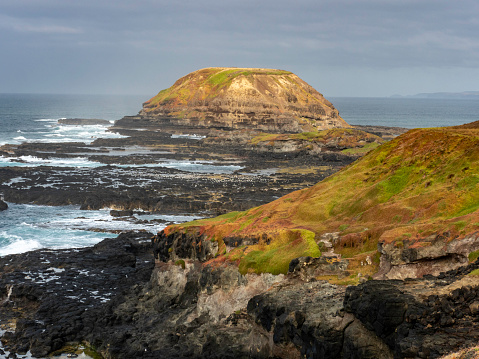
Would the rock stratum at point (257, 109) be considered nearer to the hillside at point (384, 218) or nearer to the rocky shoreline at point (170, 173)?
the rocky shoreline at point (170, 173)

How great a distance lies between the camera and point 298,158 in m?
116

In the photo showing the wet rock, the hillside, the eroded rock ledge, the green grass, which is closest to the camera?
the eroded rock ledge

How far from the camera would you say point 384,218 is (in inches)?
1196

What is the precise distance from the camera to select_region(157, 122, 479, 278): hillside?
24625 mm

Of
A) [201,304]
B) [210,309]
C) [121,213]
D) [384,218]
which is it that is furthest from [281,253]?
[121,213]

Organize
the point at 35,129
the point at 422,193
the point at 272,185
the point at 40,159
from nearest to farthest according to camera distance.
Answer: the point at 422,193
the point at 272,185
the point at 40,159
the point at 35,129

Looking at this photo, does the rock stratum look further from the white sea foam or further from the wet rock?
the white sea foam

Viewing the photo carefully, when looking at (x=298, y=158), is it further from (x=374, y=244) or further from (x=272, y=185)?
(x=374, y=244)

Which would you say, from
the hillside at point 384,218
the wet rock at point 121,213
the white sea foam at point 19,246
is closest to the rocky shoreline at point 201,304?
the wet rock at point 121,213

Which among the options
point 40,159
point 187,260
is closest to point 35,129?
point 40,159

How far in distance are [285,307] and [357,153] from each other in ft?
306

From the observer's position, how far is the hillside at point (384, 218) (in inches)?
969

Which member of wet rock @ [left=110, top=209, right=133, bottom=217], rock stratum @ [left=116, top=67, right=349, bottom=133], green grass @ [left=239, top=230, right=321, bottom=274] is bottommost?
wet rock @ [left=110, top=209, right=133, bottom=217]

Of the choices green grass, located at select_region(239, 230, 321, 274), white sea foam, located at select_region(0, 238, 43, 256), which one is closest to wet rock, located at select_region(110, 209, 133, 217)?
white sea foam, located at select_region(0, 238, 43, 256)
